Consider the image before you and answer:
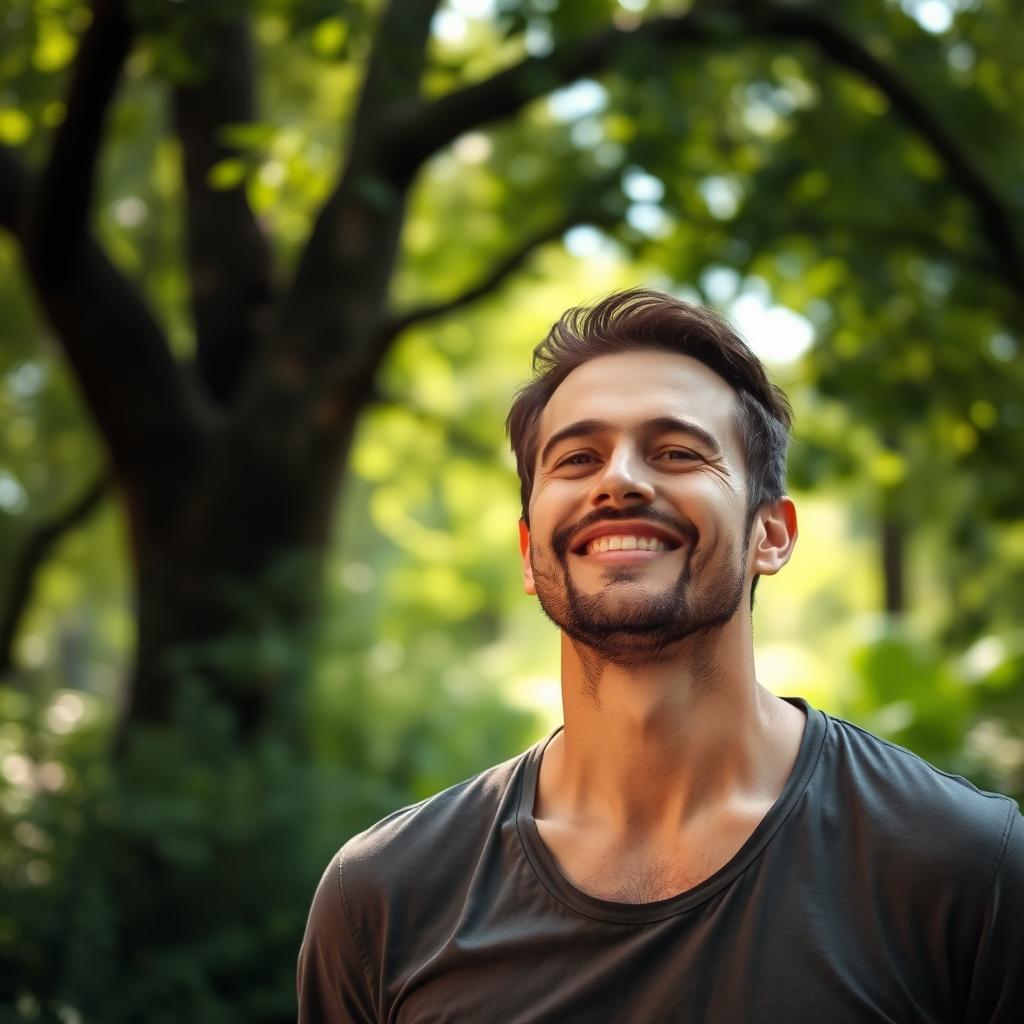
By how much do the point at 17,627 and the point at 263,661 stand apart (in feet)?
13.2

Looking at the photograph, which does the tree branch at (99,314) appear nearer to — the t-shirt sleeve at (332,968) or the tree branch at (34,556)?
the tree branch at (34,556)

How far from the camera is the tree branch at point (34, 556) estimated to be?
9.42 metres

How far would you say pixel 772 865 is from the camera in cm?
189

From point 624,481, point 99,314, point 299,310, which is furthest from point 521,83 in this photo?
point 624,481

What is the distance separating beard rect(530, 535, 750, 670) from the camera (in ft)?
6.51

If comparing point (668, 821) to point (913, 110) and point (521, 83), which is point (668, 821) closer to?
point (521, 83)

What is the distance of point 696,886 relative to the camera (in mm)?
1896

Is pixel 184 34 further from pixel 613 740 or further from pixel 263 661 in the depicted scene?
pixel 613 740

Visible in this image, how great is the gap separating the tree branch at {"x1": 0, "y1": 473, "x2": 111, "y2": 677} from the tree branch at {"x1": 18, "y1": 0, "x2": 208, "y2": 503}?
2.54 meters

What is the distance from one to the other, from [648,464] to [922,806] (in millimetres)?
619

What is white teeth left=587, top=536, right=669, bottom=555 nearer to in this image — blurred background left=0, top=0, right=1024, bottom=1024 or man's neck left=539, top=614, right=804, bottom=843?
man's neck left=539, top=614, right=804, bottom=843

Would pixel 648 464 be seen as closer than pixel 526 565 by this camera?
Yes

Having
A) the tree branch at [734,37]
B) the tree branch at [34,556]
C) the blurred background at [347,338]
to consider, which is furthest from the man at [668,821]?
the tree branch at [34,556]

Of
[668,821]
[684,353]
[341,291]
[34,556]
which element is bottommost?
[668,821]
